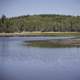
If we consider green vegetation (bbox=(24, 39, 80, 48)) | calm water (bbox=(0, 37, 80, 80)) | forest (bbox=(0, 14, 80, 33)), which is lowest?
calm water (bbox=(0, 37, 80, 80))

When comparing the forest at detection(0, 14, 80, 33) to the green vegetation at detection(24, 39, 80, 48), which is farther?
the green vegetation at detection(24, 39, 80, 48)

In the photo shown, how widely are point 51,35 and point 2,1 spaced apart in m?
0.68

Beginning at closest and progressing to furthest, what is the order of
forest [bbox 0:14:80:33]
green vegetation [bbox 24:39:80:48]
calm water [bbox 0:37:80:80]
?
calm water [bbox 0:37:80:80], forest [bbox 0:14:80:33], green vegetation [bbox 24:39:80:48]

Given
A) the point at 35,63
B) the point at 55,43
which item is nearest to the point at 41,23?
the point at 55,43

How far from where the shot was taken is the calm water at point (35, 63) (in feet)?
9.59

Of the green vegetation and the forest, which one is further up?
the forest

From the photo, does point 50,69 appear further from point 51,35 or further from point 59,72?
point 51,35

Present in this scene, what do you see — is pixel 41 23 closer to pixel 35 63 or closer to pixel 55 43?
pixel 55 43

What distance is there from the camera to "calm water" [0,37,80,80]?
2.92 meters

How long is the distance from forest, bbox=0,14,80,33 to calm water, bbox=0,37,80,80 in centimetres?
12

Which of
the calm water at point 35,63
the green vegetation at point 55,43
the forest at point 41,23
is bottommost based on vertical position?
the calm water at point 35,63

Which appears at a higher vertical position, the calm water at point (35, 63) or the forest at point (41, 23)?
the forest at point (41, 23)

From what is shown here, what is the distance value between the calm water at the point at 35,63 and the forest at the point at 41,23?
123mm

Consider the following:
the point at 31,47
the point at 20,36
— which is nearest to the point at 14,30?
the point at 20,36
